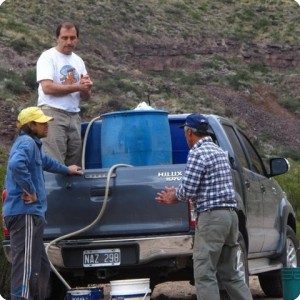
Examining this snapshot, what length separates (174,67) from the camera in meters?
A: 53.6

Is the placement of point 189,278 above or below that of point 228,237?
below

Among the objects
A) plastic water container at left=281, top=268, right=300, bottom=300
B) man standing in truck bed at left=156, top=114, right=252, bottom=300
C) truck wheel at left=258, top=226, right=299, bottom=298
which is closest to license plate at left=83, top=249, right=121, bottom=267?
man standing in truck bed at left=156, top=114, right=252, bottom=300

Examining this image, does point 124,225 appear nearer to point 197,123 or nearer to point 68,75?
point 197,123

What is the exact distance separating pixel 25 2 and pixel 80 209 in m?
43.7

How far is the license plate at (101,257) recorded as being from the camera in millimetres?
7957

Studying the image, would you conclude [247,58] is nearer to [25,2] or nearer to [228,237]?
[25,2]

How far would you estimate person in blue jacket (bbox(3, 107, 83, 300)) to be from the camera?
7590mm

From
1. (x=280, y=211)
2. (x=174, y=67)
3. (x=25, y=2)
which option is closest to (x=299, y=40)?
(x=174, y=67)

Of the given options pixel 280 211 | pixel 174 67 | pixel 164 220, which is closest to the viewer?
pixel 164 220

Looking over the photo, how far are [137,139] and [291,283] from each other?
6.63 feet

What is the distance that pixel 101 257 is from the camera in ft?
26.2

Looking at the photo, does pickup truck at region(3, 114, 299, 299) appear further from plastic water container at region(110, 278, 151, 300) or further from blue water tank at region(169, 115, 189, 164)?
blue water tank at region(169, 115, 189, 164)

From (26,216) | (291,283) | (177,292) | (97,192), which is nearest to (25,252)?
(26,216)

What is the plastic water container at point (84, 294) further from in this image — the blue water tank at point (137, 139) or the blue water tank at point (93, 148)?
the blue water tank at point (93, 148)
